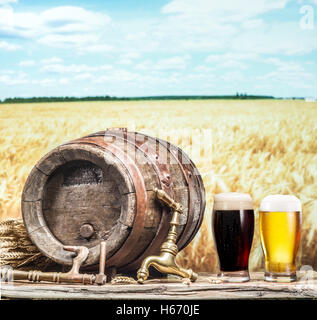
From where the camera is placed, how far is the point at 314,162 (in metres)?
4.18

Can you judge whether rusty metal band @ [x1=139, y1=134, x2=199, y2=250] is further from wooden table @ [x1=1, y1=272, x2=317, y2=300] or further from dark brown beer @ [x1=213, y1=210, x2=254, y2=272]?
wooden table @ [x1=1, y1=272, x2=317, y2=300]

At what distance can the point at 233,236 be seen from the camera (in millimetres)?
2824

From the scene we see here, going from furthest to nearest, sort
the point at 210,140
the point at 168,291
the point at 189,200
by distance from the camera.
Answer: the point at 210,140 → the point at 189,200 → the point at 168,291

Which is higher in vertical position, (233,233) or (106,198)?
(106,198)

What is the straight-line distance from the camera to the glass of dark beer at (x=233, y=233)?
2826mm

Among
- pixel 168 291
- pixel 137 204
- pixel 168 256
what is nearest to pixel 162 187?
pixel 137 204

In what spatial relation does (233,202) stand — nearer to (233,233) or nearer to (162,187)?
(233,233)

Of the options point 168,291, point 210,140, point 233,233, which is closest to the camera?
point 168,291

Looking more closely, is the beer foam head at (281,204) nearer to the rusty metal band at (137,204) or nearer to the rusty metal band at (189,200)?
the rusty metal band at (189,200)

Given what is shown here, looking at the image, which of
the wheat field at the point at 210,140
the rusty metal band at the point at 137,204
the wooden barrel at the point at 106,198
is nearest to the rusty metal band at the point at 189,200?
the wooden barrel at the point at 106,198

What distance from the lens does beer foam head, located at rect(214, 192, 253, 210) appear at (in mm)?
2844

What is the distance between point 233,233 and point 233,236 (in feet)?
0.04

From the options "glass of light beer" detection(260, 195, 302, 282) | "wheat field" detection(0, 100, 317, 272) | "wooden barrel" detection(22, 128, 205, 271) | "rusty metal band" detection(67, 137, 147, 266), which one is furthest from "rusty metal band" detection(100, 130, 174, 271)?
Result: "wheat field" detection(0, 100, 317, 272)

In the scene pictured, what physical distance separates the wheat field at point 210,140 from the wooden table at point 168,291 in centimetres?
95
